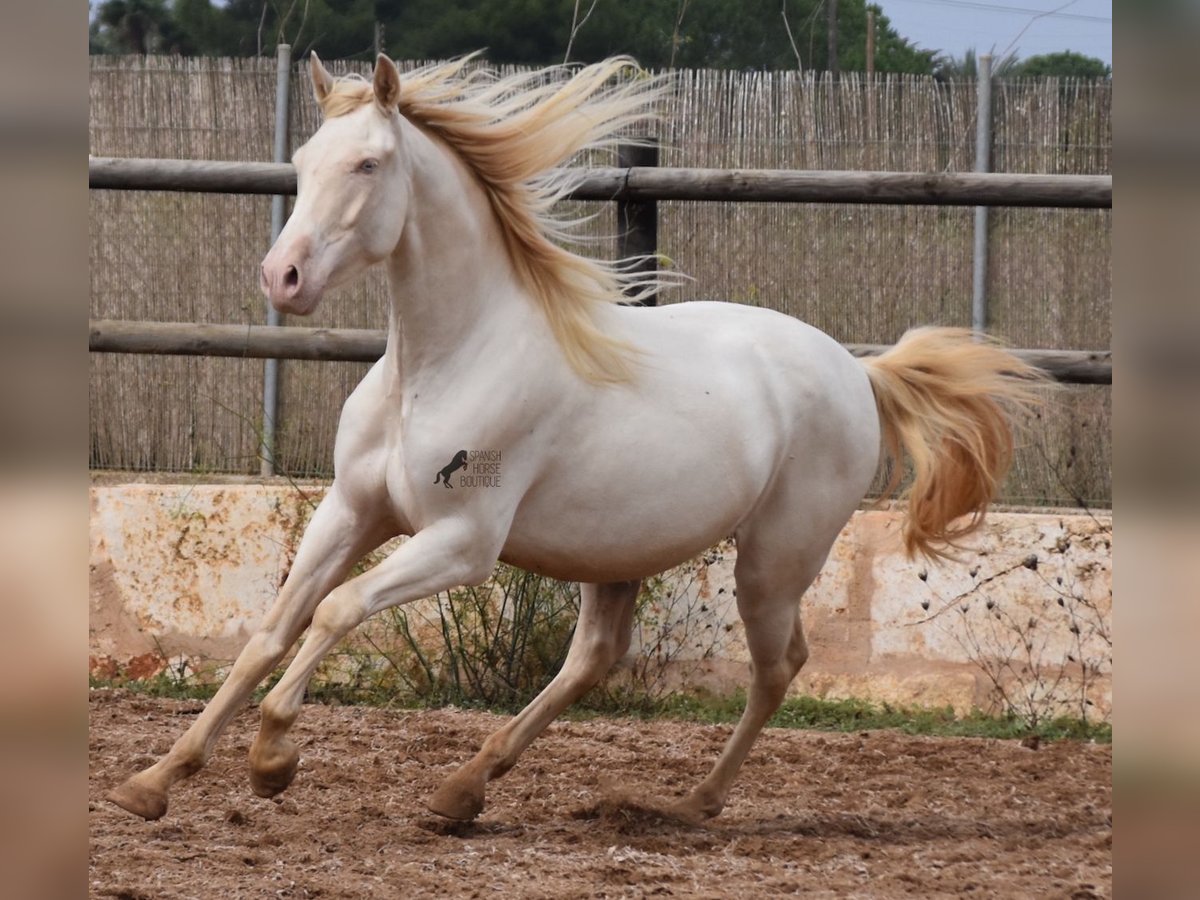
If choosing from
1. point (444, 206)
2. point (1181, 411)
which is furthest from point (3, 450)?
point (444, 206)

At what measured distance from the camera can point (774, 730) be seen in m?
5.16

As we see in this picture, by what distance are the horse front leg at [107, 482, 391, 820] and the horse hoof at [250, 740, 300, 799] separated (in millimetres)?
147

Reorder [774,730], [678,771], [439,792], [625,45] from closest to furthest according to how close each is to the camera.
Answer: [439,792], [678,771], [774,730], [625,45]

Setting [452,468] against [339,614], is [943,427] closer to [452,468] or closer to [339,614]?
[452,468]

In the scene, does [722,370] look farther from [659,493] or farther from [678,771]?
[678,771]

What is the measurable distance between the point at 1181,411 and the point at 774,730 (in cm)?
438

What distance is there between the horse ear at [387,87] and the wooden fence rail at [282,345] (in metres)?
2.25

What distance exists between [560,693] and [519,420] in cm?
93

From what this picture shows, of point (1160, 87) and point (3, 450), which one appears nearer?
point (3, 450)

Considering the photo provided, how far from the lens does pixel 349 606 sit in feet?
10.6

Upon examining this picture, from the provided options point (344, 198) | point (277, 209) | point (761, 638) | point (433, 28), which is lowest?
point (761, 638)

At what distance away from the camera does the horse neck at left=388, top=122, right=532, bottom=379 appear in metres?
3.45

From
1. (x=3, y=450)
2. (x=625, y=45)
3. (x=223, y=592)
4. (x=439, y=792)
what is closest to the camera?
(x=3, y=450)

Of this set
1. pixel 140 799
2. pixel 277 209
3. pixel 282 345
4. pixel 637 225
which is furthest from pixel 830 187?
Result: pixel 140 799
